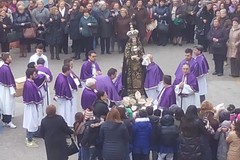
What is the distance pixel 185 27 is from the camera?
2366cm

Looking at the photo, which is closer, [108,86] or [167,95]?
[167,95]

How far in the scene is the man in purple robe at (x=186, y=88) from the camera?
52.3 feet

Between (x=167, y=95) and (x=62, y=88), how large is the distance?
2237 mm

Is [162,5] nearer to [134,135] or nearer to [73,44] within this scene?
[73,44]

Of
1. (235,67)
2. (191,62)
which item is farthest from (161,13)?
(191,62)

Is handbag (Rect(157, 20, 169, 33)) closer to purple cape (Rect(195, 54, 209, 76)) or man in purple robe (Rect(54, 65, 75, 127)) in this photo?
purple cape (Rect(195, 54, 209, 76))

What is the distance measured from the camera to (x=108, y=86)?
15859 mm

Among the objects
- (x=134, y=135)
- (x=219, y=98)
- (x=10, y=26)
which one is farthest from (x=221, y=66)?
(x=134, y=135)

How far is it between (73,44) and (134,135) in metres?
9.85

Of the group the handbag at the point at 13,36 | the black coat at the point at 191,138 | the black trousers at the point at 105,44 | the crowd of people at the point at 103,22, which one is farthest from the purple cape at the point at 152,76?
the handbag at the point at 13,36

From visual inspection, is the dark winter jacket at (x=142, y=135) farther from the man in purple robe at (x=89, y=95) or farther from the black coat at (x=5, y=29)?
the black coat at (x=5, y=29)

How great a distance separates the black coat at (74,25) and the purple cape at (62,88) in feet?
22.0

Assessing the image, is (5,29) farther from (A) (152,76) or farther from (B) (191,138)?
(B) (191,138)

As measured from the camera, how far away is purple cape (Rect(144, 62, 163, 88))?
16453mm
